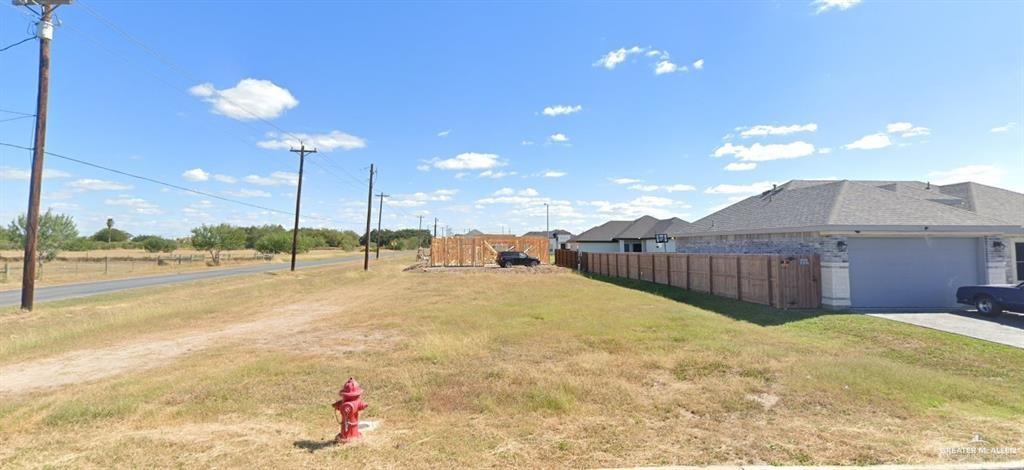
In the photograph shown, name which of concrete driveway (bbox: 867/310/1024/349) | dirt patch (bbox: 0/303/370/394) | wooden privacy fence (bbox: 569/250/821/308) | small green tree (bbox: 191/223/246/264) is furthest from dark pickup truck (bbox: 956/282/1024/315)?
small green tree (bbox: 191/223/246/264)

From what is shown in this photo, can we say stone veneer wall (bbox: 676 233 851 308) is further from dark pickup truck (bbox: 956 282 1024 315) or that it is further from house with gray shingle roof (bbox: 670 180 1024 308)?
dark pickup truck (bbox: 956 282 1024 315)

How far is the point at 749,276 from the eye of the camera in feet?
53.8

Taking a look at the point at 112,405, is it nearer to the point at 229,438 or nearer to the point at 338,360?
the point at 229,438

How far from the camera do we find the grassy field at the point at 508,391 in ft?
14.3

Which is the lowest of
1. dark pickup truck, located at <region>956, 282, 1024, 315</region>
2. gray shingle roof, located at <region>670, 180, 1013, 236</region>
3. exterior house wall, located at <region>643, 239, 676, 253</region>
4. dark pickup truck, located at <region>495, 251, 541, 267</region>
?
dark pickup truck, located at <region>956, 282, 1024, 315</region>

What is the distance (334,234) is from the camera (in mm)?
136250

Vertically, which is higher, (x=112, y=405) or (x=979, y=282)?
(x=979, y=282)

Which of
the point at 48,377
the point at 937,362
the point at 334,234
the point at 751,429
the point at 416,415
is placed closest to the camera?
the point at 751,429

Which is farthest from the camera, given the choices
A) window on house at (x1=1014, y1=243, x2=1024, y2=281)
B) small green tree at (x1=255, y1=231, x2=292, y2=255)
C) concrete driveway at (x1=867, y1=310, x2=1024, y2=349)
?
small green tree at (x1=255, y1=231, x2=292, y2=255)

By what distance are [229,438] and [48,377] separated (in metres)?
5.46

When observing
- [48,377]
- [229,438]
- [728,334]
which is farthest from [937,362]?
[48,377]

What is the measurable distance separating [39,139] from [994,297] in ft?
95.6

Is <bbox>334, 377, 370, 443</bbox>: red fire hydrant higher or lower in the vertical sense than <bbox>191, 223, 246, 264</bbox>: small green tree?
lower

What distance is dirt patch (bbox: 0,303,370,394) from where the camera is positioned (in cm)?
726
